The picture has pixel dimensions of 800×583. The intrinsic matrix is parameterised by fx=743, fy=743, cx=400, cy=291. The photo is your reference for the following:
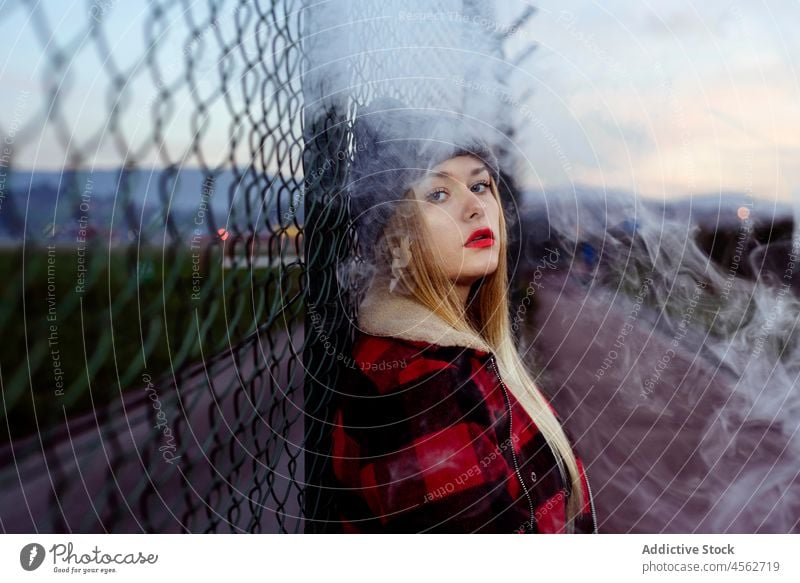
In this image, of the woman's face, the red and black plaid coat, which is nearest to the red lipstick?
the woman's face

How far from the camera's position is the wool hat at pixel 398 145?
69 centimetres

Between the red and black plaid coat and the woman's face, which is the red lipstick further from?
the red and black plaid coat

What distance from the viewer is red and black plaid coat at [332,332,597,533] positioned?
71 cm

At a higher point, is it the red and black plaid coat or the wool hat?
the wool hat

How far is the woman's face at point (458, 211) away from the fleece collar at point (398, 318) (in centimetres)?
5

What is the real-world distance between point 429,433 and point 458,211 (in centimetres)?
21

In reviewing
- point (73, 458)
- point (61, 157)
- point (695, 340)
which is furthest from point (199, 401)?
point (695, 340)

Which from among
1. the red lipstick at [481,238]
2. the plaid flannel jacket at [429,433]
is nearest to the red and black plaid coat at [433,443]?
the plaid flannel jacket at [429,433]

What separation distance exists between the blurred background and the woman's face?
0.02m

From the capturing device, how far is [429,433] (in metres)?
0.71

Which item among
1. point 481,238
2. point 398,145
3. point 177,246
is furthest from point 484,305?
point 177,246

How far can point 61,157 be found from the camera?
0.63 m
